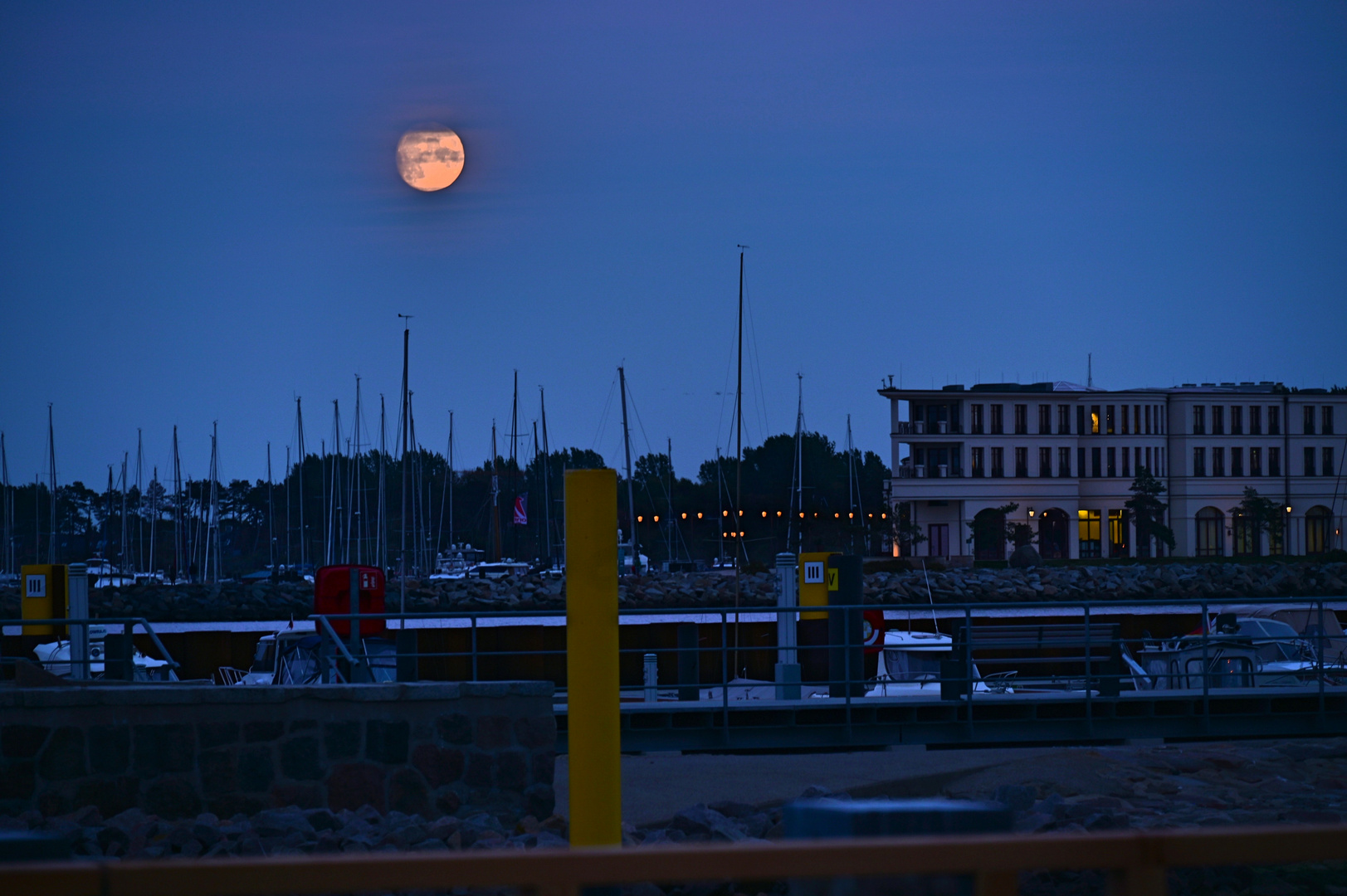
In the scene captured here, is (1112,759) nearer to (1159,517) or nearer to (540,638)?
(540,638)

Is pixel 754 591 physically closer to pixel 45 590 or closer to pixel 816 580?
Result: pixel 816 580

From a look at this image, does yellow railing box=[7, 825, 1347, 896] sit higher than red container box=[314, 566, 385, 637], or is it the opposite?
yellow railing box=[7, 825, 1347, 896]

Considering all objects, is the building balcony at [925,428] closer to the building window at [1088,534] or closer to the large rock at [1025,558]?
the large rock at [1025,558]

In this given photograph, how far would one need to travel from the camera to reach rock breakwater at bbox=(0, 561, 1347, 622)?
5844 centimetres

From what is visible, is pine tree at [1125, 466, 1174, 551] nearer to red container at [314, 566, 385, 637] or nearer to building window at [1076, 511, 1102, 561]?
building window at [1076, 511, 1102, 561]

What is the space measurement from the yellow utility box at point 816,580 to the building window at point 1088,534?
221 feet

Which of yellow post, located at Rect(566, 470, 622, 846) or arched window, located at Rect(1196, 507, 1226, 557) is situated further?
arched window, located at Rect(1196, 507, 1226, 557)

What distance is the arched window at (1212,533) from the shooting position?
275ft

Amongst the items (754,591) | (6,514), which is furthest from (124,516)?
(754,591)

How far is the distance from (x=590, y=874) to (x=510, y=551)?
103 m

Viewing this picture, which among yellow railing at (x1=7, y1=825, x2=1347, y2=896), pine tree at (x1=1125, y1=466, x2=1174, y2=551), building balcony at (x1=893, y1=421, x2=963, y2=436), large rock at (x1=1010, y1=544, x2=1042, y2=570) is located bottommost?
large rock at (x1=1010, y1=544, x2=1042, y2=570)

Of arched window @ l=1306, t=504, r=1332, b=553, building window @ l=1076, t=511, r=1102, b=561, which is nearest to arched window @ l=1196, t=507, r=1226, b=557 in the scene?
arched window @ l=1306, t=504, r=1332, b=553

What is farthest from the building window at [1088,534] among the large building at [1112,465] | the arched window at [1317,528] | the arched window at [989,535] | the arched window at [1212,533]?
the arched window at [1317,528]

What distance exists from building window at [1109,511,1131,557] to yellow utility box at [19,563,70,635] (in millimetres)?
74084
